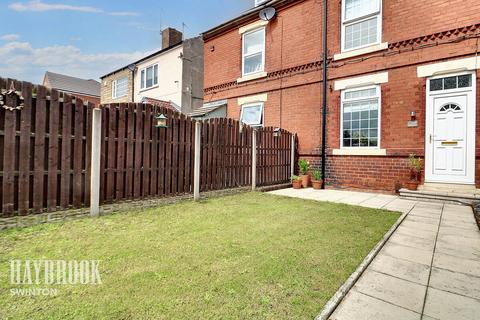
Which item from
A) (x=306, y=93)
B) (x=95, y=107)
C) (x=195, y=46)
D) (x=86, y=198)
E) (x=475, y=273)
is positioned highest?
(x=195, y=46)

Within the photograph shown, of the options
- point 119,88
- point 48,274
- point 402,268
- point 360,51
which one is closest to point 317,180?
point 360,51

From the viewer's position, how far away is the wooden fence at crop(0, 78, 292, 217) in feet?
12.6

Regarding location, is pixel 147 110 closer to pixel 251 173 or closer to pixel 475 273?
pixel 251 173

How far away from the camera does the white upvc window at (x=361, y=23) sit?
325 inches

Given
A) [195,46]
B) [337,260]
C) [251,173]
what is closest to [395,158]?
[251,173]

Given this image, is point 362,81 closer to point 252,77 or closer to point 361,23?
point 361,23

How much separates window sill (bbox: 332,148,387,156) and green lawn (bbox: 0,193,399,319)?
11.6 ft

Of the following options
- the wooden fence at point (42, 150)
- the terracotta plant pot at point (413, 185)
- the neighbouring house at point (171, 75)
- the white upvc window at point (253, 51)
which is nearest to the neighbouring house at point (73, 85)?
the neighbouring house at point (171, 75)

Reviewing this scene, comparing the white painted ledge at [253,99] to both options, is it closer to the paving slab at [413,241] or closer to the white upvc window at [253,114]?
the white upvc window at [253,114]

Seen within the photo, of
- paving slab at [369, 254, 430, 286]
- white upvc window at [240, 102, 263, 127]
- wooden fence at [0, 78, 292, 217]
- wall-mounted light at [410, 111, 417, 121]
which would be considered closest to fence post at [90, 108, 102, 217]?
wooden fence at [0, 78, 292, 217]

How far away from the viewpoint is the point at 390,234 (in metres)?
3.92

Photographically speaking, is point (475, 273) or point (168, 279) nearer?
→ point (168, 279)

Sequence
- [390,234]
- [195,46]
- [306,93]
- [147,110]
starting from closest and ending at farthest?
[390,234], [147,110], [306,93], [195,46]

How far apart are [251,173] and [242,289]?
5972mm
